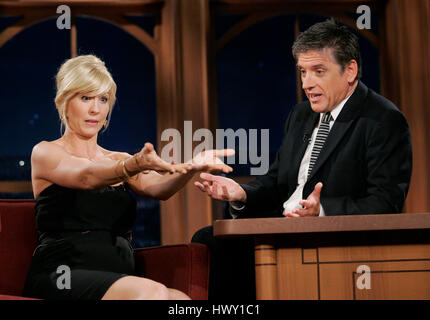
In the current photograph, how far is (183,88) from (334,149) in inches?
53.7

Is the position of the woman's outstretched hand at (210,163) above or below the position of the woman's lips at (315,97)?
A: below

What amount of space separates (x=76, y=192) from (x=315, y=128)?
3.77 ft

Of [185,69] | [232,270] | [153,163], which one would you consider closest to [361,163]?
[232,270]

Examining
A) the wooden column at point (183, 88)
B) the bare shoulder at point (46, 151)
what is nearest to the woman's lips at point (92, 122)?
the bare shoulder at point (46, 151)

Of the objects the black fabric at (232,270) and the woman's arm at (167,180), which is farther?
the black fabric at (232,270)

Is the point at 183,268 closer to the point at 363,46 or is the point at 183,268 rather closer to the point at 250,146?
→ the point at 250,146

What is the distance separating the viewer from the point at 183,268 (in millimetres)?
2408

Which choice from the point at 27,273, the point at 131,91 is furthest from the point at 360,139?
the point at 131,91

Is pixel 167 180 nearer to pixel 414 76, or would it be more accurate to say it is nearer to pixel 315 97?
pixel 315 97

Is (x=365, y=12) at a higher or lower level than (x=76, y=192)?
higher

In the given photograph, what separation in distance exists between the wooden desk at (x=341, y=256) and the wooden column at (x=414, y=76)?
190 centimetres

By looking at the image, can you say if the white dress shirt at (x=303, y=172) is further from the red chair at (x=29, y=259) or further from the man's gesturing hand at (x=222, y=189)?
the red chair at (x=29, y=259)

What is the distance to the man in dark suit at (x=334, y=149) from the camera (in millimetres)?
2547
